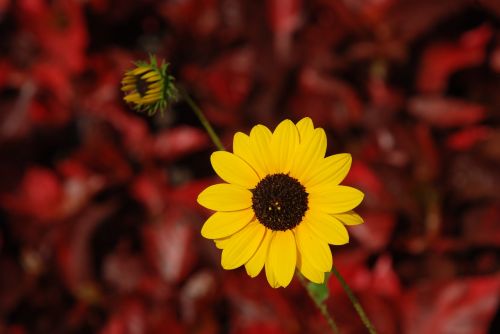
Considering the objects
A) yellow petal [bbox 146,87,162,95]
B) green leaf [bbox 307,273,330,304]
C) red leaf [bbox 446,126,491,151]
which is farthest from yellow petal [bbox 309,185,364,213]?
red leaf [bbox 446,126,491,151]

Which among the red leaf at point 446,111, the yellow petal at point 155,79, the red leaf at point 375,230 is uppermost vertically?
the red leaf at point 446,111

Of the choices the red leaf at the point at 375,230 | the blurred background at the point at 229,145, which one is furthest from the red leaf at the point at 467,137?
the red leaf at the point at 375,230

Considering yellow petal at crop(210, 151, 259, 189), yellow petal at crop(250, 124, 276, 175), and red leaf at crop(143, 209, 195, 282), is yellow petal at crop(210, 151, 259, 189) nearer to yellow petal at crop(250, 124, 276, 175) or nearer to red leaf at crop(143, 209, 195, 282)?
yellow petal at crop(250, 124, 276, 175)

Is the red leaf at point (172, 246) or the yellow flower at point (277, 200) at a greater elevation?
the red leaf at point (172, 246)

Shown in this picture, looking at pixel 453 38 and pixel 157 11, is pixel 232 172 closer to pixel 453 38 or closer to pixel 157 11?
pixel 453 38

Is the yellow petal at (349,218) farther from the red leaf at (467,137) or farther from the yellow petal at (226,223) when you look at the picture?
the red leaf at (467,137)

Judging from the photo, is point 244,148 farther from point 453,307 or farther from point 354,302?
point 453,307

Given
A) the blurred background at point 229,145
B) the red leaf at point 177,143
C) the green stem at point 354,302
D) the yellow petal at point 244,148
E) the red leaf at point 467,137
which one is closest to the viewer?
the green stem at point 354,302
